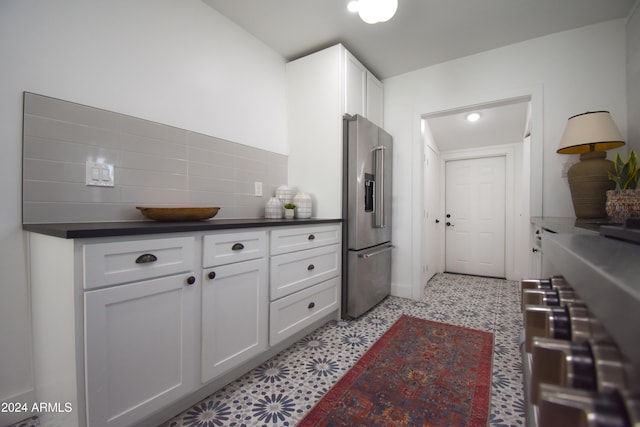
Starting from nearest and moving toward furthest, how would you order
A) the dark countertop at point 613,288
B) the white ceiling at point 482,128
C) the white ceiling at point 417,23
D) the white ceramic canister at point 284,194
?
the dark countertop at point 613,288, the white ceiling at point 417,23, the white ceramic canister at point 284,194, the white ceiling at point 482,128

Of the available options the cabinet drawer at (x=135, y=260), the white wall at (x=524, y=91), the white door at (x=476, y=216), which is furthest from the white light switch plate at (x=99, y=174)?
the white door at (x=476, y=216)

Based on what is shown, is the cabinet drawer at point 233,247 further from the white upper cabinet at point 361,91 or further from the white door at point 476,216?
the white door at point 476,216

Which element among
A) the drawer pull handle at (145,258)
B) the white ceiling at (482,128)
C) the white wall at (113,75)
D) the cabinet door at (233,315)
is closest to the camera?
the drawer pull handle at (145,258)

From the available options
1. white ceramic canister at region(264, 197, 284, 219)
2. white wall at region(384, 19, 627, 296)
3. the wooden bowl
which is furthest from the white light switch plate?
white wall at region(384, 19, 627, 296)

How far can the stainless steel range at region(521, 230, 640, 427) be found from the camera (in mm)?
183

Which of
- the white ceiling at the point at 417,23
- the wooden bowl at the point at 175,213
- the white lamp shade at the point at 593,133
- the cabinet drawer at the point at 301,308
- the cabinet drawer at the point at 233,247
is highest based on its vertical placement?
the white ceiling at the point at 417,23

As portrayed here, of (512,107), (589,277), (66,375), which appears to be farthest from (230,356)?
(512,107)

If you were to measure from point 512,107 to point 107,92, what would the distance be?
367 cm

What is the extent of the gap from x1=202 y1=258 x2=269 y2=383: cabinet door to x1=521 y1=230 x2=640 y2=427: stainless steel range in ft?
4.33

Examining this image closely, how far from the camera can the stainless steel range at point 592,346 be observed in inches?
7.2

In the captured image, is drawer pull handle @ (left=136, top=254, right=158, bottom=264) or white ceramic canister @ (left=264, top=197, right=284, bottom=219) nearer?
drawer pull handle @ (left=136, top=254, right=158, bottom=264)

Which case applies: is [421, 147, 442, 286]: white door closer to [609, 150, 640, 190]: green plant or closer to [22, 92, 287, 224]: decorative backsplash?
[609, 150, 640, 190]: green plant

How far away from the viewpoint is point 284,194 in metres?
2.46

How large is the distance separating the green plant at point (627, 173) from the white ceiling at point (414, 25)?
1.22 metres
